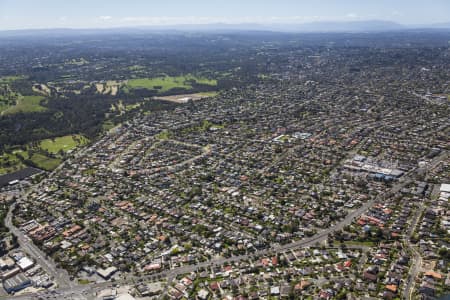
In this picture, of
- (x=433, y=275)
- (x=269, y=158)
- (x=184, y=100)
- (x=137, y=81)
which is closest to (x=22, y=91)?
(x=137, y=81)

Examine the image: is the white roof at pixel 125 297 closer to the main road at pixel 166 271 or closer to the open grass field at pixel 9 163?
the main road at pixel 166 271

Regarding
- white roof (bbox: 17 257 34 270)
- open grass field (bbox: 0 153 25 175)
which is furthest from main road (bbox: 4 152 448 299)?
open grass field (bbox: 0 153 25 175)

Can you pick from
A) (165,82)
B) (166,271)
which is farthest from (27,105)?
(166,271)

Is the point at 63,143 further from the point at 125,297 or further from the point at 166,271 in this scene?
the point at 125,297

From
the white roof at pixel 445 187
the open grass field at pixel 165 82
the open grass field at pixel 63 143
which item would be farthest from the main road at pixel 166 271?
the open grass field at pixel 165 82

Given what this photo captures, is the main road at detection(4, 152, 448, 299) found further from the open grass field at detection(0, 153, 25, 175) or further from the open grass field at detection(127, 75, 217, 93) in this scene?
the open grass field at detection(127, 75, 217, 93)

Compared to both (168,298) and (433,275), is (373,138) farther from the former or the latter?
(168,298)

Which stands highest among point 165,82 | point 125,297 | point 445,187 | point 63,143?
point 165,82
